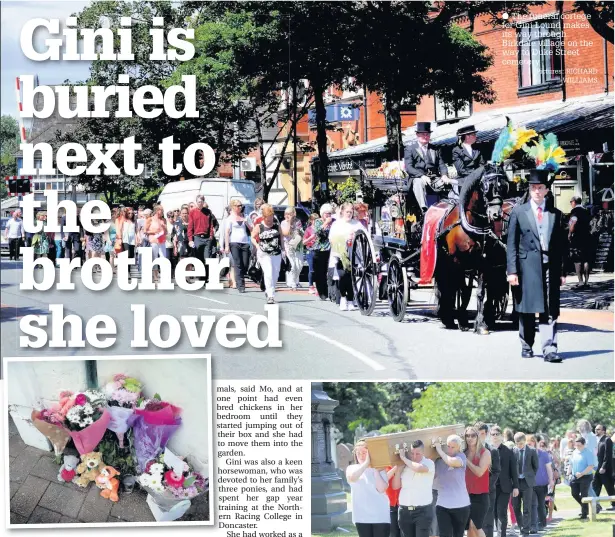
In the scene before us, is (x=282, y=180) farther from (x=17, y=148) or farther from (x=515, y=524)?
(x=515, y=524)

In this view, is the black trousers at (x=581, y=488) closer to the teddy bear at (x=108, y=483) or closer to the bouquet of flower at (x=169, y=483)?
the bouquet of flower at (x=169, y=483)

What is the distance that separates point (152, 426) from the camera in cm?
1170

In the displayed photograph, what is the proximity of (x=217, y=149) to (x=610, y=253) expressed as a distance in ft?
10.9

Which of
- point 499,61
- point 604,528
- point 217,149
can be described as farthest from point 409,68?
point 604,528

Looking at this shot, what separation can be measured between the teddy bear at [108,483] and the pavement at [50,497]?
0.13 feet

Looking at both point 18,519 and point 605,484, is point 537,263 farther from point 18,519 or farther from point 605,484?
point 18,519

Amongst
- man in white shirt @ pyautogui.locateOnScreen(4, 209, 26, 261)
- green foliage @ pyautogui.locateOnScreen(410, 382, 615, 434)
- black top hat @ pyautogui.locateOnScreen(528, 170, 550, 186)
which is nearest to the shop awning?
black top hat @ pyautogui.locateOnScreen(528, 170, 550, 186)

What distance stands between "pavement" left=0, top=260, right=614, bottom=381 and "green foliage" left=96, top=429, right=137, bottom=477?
0.69 meters

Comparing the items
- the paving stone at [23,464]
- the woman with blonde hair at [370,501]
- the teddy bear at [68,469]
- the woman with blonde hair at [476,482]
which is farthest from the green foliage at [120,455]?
the woman with blonde hair at [476,482]

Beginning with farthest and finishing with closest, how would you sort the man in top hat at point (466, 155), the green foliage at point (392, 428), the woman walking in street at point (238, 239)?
the woman walking in street at point (238, 239) → the man in top hat at point (466, 155) → the green foliage at point (392, 428)

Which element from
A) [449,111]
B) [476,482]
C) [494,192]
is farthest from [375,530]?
[449,111]

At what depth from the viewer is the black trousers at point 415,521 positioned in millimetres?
11227

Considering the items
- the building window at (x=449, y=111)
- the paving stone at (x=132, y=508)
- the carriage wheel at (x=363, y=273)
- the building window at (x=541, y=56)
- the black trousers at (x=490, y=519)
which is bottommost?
the black trousers at (x=490, y=519)

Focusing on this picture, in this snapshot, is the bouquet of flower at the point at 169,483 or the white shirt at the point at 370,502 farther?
the bouquet of flower at the point at 169,483
